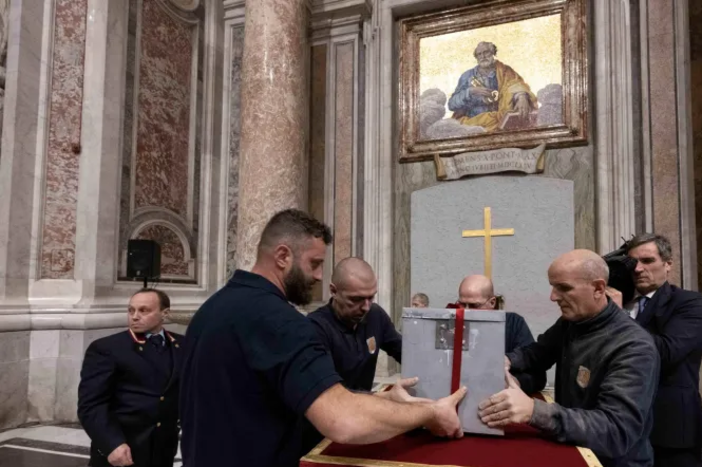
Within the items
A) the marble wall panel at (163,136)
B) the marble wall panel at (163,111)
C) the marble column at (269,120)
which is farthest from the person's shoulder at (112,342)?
the marble wall panel at (163,111)

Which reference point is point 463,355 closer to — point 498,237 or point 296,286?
point 296,286

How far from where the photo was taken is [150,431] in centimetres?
295

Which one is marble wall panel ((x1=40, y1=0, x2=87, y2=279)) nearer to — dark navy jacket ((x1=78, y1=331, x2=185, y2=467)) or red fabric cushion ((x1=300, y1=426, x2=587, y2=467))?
dark navy jacket ((x1=78, y1=331, x2=185, y2=467))

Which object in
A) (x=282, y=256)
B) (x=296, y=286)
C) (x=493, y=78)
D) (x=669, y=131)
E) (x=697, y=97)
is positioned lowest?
(x=296, y=286)

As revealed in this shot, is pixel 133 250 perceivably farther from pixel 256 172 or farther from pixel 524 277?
pixel 524 277

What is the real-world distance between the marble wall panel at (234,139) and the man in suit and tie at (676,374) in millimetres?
6516

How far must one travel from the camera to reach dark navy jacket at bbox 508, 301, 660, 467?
5.65 ft

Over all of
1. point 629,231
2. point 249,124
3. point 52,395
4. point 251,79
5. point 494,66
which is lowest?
point 52,395

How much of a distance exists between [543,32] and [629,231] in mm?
3075

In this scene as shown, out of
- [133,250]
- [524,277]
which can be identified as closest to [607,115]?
[524,277]

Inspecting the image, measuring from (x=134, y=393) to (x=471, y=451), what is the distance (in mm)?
2151

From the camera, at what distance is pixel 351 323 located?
298 centimetres

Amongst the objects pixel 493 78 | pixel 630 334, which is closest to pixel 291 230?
pixel 630 334

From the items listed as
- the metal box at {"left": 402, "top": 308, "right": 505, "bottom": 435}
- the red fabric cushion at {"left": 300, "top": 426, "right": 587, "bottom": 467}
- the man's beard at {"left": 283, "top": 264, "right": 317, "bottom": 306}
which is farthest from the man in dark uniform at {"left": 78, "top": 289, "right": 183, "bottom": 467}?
the metal box at {"left": 402, "top": 308, "right": 505, "bottom": 435}
